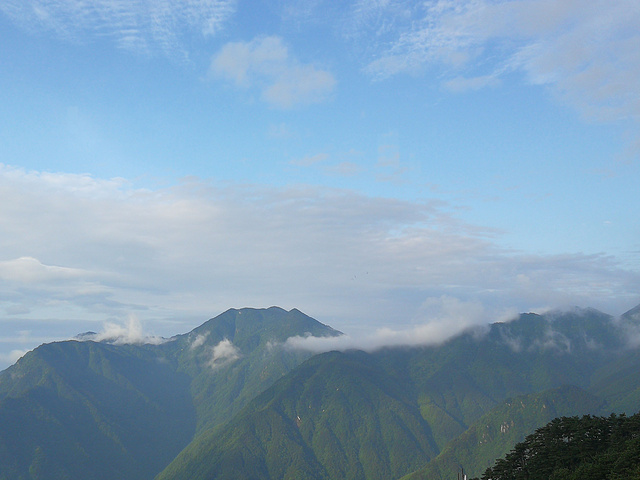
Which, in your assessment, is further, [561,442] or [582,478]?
[561,442]

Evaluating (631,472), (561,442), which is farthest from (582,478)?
(561,442)

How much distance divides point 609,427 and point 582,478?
97.2 feet

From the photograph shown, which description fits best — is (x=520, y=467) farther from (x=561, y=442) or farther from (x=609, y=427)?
(x=609, y=427)

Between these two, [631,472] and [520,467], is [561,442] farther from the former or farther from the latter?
[631,472]

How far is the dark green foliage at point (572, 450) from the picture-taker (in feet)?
350

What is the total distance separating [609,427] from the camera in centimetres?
12656

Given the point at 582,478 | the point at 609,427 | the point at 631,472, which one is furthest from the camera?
the point at 609,427

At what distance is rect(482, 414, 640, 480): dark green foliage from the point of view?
107m

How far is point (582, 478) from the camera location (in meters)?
103

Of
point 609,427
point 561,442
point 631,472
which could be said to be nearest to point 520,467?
point 561,442

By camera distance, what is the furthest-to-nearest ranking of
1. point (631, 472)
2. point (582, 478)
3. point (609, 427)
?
point (609, 427) < point (582, 478) < point (631, 472)

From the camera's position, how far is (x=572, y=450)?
124m

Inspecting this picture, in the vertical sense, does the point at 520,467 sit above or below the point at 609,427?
below

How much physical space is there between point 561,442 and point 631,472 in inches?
1525
